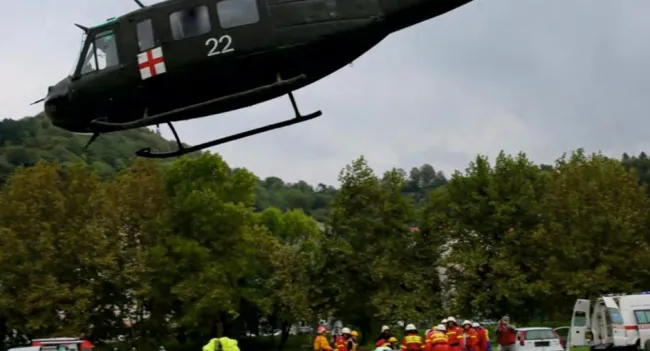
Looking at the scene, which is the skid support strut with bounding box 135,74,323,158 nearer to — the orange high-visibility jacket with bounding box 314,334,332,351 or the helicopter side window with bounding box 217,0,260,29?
the helicopter side window with bounding box 217,0,260,29

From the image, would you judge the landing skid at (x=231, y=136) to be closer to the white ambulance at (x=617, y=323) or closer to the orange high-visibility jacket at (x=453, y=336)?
the orange high-visibility jacket at (x=453, y=336)

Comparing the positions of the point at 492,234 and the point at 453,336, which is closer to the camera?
the point at 453,336

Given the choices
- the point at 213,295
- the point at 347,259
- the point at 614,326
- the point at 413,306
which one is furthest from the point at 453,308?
the point at 614,326

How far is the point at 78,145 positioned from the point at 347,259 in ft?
336

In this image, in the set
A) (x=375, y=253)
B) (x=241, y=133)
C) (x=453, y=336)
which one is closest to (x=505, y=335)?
(x=453, y=336)

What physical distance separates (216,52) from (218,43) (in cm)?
17

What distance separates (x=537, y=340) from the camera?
27828 mm

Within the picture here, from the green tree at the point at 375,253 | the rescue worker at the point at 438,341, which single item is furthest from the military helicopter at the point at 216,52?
the green tree at the point at 375,253

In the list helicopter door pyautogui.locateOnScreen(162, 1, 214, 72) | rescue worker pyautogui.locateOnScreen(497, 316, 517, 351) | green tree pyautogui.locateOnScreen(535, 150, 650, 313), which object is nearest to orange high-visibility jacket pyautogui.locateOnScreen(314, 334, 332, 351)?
rescue worker pyautogui.locateOnScreen(497, 316, 517, 351)

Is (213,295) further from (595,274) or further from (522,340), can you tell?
(522,340)

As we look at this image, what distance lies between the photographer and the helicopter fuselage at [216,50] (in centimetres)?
1584

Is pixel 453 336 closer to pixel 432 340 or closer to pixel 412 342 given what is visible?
pixel 412 342

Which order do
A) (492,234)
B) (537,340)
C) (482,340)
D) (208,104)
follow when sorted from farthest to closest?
1. (492,234)
2. (537,340)
3. (482,340)
4. (208,104)

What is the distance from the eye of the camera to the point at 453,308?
150 feet
